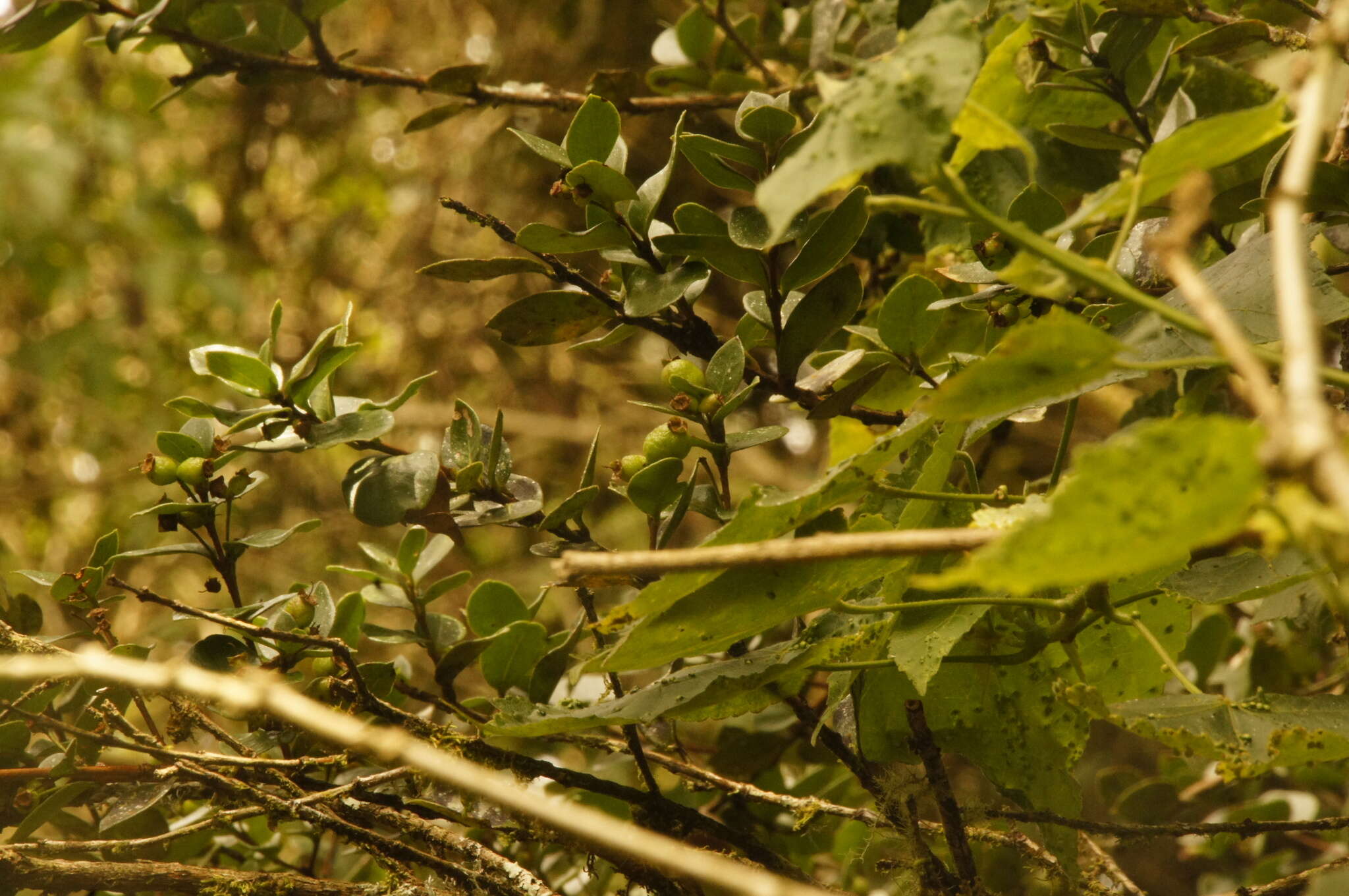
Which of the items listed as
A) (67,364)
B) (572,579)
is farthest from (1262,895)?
(67,364)

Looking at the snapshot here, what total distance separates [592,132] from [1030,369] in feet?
1.09

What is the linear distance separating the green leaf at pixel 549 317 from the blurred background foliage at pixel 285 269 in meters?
1.12

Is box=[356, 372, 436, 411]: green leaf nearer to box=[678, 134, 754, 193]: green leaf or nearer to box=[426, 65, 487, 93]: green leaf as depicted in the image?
box=[678, 134, 754, 193]: green leaf

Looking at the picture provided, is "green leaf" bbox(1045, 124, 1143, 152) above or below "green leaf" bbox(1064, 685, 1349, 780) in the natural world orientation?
above

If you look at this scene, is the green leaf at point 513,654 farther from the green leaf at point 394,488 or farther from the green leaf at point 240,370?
the green leaf at point 240,370

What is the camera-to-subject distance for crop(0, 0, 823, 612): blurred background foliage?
74.6 inches

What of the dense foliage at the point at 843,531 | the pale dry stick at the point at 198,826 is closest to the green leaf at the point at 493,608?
the dense foliage at the point at 843,531

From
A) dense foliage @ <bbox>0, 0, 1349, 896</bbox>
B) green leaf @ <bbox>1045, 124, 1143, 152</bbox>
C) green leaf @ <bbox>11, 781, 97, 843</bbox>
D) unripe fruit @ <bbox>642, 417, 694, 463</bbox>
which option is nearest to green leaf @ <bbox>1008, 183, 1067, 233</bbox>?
dense foliage @ <bbox>0, 0, 1349, 896</bbox>

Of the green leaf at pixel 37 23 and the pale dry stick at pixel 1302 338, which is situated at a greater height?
the green leaf at pixel 37 23

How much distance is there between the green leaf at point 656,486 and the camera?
0.56 m

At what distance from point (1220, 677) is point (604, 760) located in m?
0.54

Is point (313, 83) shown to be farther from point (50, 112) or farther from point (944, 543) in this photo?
point (944, 543)

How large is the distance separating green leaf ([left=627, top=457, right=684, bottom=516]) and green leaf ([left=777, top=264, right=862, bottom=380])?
109 mm

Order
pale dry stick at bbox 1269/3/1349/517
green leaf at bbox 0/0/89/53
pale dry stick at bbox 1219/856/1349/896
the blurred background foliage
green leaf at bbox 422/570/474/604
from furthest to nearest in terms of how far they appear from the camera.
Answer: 1. the blurred background foliage
2. green leaf at bbox 0/0/89/53
3. green leaf at bbox 422/570/474/604
4. pale dry stick at bbox 1219/856/1349/896
5. pale dry stick at bbox 1269/3/1349/517
